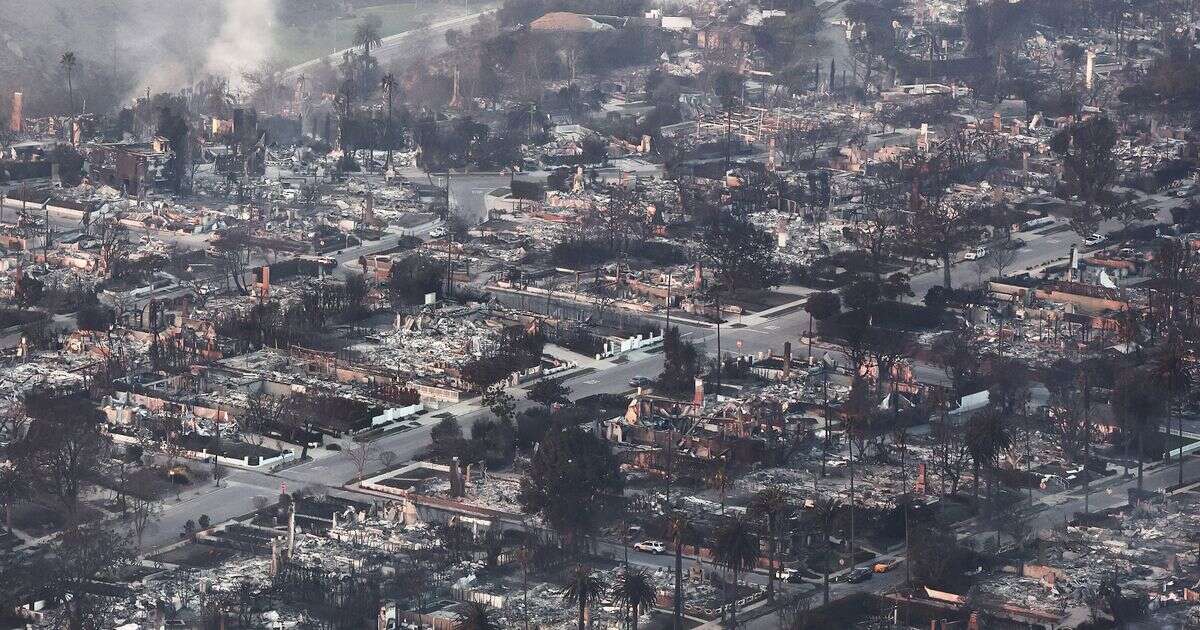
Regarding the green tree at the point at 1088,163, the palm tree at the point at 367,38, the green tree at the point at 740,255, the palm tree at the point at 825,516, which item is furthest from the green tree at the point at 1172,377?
the palm tree at the point at 367,38

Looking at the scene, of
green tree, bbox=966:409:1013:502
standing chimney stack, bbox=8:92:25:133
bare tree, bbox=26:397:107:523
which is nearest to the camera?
bare tree, bbox=26:397:107:523

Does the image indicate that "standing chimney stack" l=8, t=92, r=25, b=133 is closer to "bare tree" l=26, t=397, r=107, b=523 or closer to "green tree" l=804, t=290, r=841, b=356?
"green tree" l=804, t=290, r=841, b=356

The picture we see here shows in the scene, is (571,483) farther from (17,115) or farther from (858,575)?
(17,115)

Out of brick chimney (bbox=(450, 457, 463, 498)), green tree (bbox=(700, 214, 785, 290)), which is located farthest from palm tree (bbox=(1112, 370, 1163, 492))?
green tree (bbox=(700, 214, 785, 290))

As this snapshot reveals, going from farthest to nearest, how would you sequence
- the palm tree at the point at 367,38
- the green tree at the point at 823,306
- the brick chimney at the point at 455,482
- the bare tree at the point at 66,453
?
the palm tree at the point at 367,38, the green tree at the point at 823,306, the brick chimney at the point at 455,482, the bare tree at the point at 66,453

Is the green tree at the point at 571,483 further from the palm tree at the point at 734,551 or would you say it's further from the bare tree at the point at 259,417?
the bare tree at the point at 259,417

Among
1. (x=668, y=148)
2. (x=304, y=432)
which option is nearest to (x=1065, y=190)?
(x=668, y=148)

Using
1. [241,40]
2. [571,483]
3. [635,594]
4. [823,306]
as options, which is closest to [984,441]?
[571,483]
